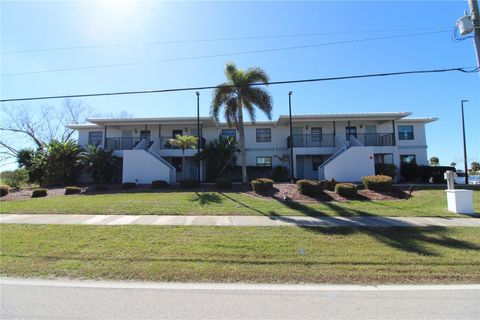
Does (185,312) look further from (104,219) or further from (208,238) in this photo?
(104,219)

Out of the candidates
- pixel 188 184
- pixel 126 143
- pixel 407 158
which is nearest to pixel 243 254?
pixel 188 184

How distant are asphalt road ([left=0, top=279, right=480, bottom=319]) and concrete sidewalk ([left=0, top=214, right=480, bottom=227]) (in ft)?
14.2

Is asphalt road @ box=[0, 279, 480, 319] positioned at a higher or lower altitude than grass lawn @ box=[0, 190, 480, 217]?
lower

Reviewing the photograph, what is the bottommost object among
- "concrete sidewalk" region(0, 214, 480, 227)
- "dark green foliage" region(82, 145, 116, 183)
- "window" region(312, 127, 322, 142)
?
"concrete sidewalk" region(0, 214, 480, 227)

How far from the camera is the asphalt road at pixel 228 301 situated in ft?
12.4

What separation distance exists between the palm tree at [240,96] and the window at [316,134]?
7.47m

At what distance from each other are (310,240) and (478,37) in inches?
275

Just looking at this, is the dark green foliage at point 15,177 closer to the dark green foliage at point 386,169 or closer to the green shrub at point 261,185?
the green shrub at point 261,185

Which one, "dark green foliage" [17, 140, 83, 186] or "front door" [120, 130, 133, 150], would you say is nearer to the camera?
"dark green foliage" [17, 140, 83, 186]

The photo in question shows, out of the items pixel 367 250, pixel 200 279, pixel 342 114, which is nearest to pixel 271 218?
pixel 367 250

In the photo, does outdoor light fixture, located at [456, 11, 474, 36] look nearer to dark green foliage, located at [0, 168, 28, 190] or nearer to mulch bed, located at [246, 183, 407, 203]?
mulch bed, located at [246, 183, 407, 203]

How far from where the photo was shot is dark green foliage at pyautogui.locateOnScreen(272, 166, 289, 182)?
22.0 metres

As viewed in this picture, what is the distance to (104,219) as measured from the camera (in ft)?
32.8

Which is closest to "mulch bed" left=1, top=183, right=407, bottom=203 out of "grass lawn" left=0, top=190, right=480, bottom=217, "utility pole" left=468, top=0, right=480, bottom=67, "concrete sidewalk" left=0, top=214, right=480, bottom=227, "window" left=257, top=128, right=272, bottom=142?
"grass lawn" left=0, top=190, right=480, bottom=217
